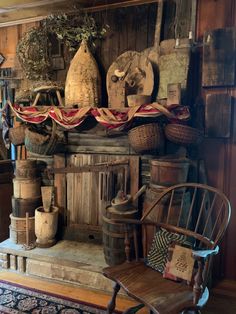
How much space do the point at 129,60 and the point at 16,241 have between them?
1.98 metres

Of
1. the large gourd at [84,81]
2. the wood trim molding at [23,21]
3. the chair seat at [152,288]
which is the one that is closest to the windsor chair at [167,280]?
the chair seat at [152,288]

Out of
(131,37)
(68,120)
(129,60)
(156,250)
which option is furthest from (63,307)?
(131,37)

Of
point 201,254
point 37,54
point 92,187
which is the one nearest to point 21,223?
point 92,187

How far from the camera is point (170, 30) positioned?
2.59 metres

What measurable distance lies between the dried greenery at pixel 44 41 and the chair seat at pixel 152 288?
203cm

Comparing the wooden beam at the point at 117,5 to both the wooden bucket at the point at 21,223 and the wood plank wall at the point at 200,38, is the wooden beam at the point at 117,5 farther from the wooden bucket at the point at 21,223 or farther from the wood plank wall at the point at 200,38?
the wooden bucket at the point at 21,223

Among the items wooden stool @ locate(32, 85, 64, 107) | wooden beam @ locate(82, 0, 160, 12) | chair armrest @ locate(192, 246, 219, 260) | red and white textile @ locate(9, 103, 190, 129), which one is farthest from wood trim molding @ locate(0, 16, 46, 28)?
chair armrest @ locate(192, 246, 219, 260)

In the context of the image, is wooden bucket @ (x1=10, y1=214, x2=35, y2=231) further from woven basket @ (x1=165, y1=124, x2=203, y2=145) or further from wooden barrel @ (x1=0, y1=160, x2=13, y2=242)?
woven basket @ (x1=165, y1=124, x2=203, y2=145)

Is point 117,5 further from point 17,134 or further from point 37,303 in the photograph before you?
point 37,303

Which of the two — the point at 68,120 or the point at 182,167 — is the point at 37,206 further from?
the point at 182,167

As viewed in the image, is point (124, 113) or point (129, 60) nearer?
point (124, 113)

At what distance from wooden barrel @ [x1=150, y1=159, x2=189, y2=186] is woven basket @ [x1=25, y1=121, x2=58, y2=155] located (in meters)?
1.01

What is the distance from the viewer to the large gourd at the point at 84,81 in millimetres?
2732

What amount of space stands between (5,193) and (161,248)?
206 centimetres
